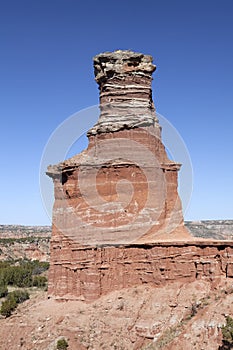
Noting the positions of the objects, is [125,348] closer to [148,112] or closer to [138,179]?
[138,179]

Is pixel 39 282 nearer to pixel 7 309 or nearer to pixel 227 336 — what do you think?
pixel 7 309

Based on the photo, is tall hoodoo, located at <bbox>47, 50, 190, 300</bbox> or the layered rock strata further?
tall hoodoo, located at <bbox>47, 50, 190, 300</bbox>

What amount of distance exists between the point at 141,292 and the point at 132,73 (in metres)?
15.9

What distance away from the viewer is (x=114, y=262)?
93.9 feet

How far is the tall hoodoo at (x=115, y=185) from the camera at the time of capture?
1164 inches

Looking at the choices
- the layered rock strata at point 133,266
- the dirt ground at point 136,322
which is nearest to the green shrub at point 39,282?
the layered rock strata at point 133,266

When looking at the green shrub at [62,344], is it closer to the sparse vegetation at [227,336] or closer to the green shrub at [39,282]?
the sparse vegetation at [227,336]

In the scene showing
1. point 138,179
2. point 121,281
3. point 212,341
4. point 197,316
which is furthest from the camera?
point 138,179

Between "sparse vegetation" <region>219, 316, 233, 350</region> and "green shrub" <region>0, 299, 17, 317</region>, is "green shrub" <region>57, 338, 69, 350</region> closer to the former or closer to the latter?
"sparse vegetation" <region>219, 316, 233, 350</region>

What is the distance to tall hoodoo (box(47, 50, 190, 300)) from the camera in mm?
29578

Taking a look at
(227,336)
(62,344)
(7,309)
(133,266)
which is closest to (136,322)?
(133,266)

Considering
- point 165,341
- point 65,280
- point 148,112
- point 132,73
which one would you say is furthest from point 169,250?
point 132,73

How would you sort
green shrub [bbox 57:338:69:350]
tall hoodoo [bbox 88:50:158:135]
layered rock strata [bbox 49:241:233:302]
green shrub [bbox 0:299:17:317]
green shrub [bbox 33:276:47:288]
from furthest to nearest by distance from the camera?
green shrub [bbox 33:276:47:288] < green shrub [bbox 0:299:17:317] < tall hoodoo [bbox 88:50:158:135] < layered rock strata [bbox 49:241:233:302] < green shrub [bbox 57:338:69:350]

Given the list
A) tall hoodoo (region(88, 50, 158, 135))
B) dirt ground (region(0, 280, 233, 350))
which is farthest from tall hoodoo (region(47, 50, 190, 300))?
dirt ground (region(0, 280, 233, 350))
